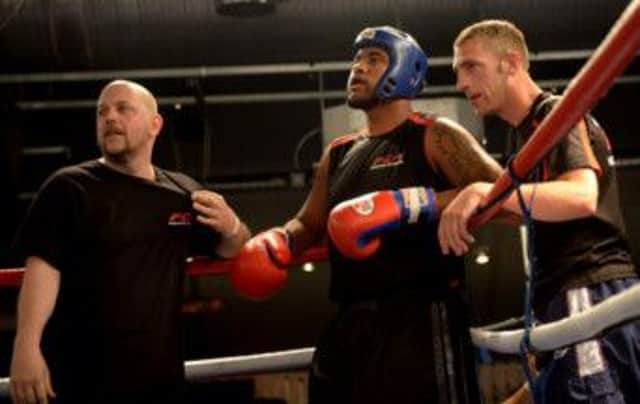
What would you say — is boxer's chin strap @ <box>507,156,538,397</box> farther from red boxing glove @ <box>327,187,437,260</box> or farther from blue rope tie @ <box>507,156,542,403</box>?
red boxing glove @ <box>327,187,437,260</box>

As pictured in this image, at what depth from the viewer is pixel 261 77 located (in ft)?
21.4

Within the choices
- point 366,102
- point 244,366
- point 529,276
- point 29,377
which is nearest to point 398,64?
point 366,102

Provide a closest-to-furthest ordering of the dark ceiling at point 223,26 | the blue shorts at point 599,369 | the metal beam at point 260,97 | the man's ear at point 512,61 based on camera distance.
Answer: the blue shorts at point 599,369
the man's ear at point 512,61
the dark ceiling at point 223,26
the metal beam at point 260,97

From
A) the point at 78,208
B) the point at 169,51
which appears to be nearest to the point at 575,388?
Result: the point at 78,208

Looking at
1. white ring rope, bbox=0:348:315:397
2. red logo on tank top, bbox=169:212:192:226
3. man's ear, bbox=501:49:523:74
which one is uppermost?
man's ear, bbox=501:49:523:74

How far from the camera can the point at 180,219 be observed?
2.21 metres

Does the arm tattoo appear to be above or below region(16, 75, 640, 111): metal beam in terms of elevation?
below

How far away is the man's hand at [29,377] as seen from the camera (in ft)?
6.34

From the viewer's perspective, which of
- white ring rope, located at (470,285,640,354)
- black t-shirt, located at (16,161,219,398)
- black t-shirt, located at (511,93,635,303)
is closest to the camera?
white ring rope, located at (470,285,640,354)

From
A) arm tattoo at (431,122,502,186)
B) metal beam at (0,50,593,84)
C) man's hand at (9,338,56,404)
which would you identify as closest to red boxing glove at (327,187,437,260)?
arm tattoo at (431,122,502,186)

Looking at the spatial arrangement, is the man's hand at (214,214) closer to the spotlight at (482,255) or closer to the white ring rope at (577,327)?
the white ring rope at (577,327)

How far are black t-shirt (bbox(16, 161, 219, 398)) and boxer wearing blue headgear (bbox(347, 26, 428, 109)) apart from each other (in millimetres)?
582

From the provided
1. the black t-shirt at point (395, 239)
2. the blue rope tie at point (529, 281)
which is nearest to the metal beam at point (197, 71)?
the black t-shirt at point (395, 239)

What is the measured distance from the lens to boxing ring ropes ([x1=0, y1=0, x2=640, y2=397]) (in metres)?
1.08
